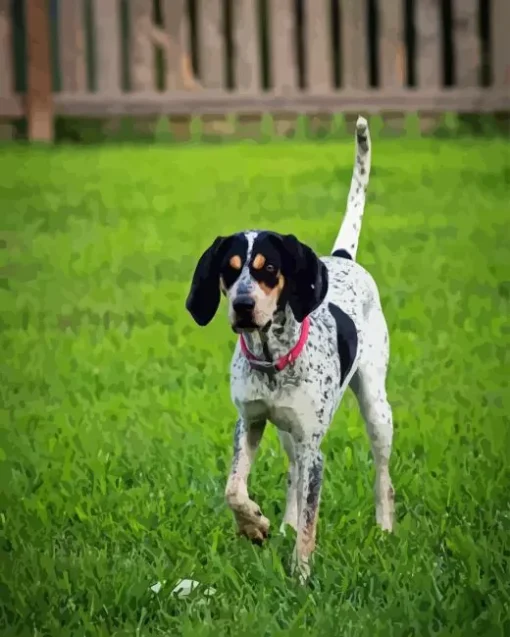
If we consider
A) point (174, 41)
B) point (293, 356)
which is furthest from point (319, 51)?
point (293, 356)

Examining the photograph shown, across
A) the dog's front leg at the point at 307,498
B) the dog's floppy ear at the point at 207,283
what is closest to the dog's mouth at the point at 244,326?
the dog's floppy ear at the point at 207,283

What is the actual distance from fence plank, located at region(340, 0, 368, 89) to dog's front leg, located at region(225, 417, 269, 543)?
473 centimetres

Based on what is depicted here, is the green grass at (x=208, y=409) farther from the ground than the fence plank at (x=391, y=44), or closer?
closer

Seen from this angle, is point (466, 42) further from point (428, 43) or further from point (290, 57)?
point (290, 57)

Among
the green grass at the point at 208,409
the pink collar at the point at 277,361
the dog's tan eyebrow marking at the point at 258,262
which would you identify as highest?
the dog's tan eyebrow marking at the point at 258,262

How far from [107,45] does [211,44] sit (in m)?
0.57

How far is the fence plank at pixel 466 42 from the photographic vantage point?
677cm

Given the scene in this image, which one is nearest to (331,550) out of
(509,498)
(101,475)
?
(509,498)

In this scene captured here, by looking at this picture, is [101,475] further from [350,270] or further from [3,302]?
[3,302]

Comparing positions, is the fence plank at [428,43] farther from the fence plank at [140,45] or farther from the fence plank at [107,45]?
the fence plank at [107,45]

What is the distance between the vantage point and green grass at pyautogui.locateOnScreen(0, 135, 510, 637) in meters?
2.32

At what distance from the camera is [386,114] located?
7.02 meters

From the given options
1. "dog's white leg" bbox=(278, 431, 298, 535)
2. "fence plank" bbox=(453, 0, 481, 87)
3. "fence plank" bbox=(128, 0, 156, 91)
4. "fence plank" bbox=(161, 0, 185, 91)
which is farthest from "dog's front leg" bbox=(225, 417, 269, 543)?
"fence plank" bbox=(453, 0, 481, 87)

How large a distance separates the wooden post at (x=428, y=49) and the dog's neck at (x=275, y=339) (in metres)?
4.60
